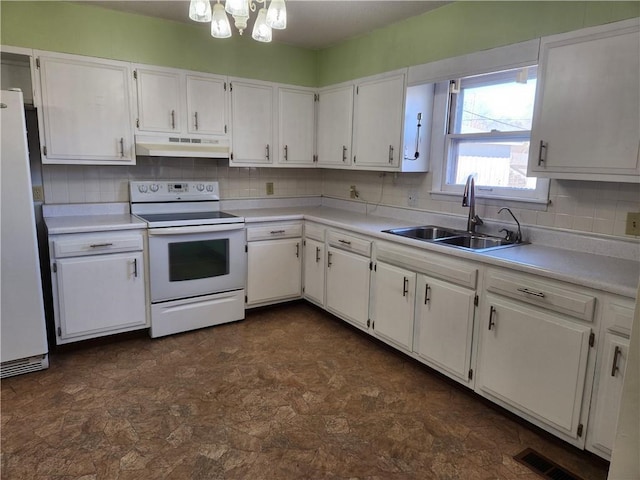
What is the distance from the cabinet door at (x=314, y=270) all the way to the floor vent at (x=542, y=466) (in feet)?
6.54

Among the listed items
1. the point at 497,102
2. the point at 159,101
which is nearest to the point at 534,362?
the point at 497,102

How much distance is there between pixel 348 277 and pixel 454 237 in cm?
88

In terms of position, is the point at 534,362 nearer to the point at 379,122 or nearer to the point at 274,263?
the point at 379,122

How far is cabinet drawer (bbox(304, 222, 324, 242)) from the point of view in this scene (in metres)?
3.67

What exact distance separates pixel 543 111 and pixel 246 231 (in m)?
2.34

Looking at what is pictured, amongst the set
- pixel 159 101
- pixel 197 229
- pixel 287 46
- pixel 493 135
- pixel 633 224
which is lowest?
pixel 197 229

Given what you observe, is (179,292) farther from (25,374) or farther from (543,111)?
(543,111)

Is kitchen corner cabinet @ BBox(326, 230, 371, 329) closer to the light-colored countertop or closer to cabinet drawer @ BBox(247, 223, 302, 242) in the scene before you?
the light-colored countertop

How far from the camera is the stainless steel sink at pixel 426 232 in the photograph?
122 inches

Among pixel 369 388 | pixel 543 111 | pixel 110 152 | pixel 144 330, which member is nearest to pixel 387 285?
pixel 369 388

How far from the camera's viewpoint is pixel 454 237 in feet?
9.64

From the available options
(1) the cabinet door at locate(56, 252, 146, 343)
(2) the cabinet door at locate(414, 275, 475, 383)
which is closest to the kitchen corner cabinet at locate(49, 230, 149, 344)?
(1) the cabinet door at locate(56, 252, 146, 343)

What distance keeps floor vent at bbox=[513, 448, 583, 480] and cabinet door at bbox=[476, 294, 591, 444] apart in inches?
6.0

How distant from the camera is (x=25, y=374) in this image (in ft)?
8.91
